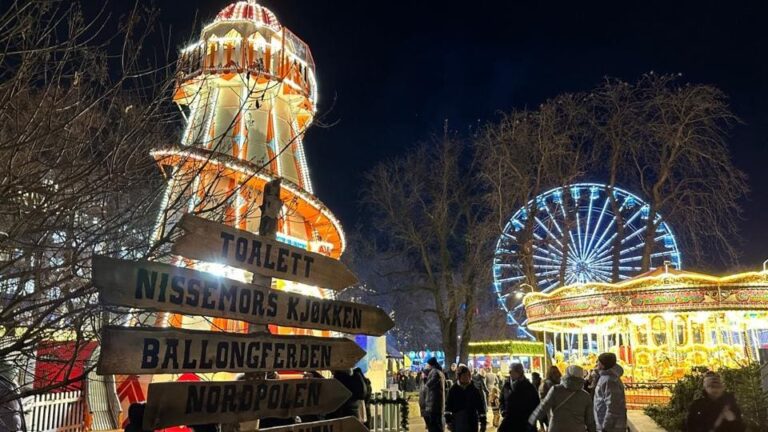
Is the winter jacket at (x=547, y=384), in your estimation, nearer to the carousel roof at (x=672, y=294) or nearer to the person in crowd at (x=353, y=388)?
the person in crowd at (x=353, y=388)

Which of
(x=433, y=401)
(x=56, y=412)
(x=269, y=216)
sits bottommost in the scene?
(x=56, y=412)

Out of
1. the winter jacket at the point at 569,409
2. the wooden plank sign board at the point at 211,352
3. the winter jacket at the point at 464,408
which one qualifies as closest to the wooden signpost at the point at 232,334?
the wooden plank sign board at the point at 211,352

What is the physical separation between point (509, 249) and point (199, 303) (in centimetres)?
2575

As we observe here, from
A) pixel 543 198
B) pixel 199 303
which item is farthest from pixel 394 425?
pixel 543 198

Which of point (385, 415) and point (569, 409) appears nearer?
point (569, 409)

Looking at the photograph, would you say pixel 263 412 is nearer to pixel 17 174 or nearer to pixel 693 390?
pixel 17 174

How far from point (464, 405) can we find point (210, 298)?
5.04 m

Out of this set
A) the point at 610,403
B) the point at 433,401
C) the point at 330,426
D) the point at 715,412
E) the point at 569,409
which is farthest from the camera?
the point at 433,401

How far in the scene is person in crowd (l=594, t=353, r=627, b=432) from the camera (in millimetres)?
6891

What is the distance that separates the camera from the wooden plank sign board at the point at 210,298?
Result: 9.78ft

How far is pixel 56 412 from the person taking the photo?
31.6 feet

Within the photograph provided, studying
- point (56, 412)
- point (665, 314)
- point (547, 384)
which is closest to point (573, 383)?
point (547, 384)

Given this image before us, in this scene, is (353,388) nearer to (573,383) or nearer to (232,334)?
(573,383)

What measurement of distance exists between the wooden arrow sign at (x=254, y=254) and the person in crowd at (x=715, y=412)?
133 inches
